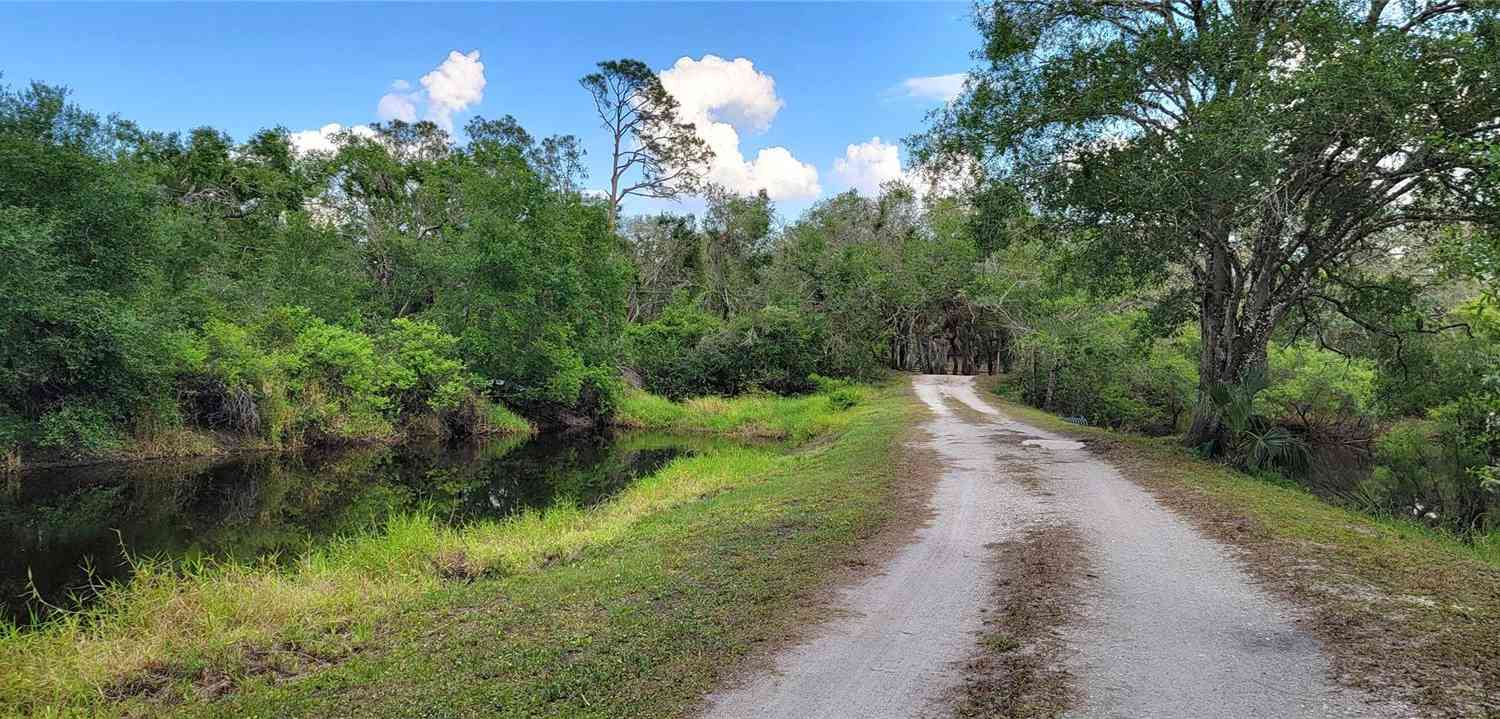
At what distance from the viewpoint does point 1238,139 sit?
10719 mm

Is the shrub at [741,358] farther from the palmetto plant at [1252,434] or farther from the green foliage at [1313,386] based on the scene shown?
A: the palmetto plant at [1252,434]

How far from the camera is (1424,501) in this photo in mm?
13047

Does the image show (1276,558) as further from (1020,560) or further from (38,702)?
(38,702)

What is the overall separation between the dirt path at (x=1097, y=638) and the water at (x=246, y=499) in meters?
7.72

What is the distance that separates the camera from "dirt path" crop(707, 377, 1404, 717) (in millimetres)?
4352

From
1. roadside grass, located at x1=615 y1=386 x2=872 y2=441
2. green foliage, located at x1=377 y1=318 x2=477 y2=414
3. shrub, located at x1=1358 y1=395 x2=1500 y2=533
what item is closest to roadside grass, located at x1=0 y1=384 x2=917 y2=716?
shrub, located at x1=1358 y1=395 x2=1500 y2=533

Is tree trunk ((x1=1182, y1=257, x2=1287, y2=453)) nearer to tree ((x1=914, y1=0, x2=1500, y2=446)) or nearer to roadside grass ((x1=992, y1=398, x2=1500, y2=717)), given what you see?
tree ((x1=914, y1=0, x2=1500, y2=446))

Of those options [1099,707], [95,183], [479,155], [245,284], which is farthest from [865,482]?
[479,155]

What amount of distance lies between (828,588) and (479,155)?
32.3 meters

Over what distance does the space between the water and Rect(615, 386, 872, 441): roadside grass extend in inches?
185

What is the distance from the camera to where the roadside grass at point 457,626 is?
4.75 meters

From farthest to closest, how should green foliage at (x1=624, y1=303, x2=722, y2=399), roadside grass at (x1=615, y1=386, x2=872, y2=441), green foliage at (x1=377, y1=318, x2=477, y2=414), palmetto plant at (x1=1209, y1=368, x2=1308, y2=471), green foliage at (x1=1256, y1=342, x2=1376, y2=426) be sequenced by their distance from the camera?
green foliage at (x1=624, y1=303, x2=722, y2=399) < roadside grass at (x1=615, y1=386, x2=872, y2=441) < green foliage at (x1=377, y1=318, x2=477, y2=414) < green foliage at (x1=1256, y1=342, x2=1376, y2=426) < palmetto plant at (x1=1209, y1=368, x2=1308, y2=471)

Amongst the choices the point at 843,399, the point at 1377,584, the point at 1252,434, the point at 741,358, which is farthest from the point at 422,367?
the point at 1377,584

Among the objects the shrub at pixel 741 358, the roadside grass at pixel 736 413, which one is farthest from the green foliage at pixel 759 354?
the roadside grass at pixel 736 413
